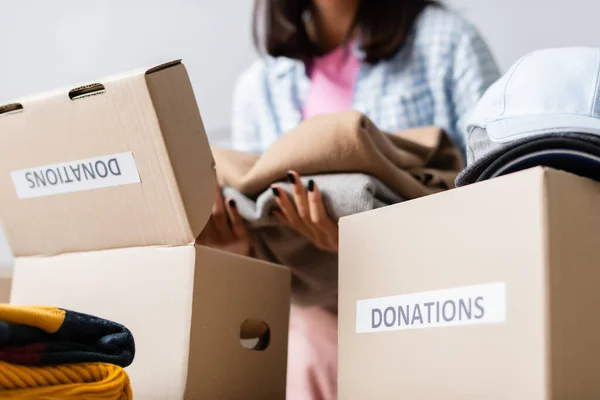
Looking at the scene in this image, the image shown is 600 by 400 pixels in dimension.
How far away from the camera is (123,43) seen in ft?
6.10

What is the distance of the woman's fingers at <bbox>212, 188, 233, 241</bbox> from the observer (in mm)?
879

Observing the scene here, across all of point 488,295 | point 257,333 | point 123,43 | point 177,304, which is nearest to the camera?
point 488,295

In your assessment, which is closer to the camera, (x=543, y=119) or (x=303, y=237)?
(x=543, y=119)

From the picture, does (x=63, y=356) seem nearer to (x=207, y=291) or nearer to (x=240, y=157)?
(x=207, y=291)

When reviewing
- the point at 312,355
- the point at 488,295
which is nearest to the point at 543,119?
the point at 488,295

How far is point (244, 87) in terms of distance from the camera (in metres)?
1.33

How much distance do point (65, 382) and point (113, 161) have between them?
0.82ft

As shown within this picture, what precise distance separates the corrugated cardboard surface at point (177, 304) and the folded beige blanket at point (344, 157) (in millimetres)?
129

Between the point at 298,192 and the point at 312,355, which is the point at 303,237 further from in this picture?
the point at 312,355

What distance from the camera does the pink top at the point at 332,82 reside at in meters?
1.17

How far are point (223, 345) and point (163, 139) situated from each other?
22 centimetres

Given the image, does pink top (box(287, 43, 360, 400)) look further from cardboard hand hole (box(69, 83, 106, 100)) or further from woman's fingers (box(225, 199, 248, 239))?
cardboard hand hole (box(69, 83, 106, 100))

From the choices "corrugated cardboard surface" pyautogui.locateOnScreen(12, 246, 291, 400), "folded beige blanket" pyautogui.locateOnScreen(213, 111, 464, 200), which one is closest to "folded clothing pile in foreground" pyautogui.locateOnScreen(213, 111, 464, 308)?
"folded beige blanket" pyautogui.locateOnScreen(213, 111, 464, 200)

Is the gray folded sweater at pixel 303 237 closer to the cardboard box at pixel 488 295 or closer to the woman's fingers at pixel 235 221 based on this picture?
the woman's fingers at pixel 235 221
